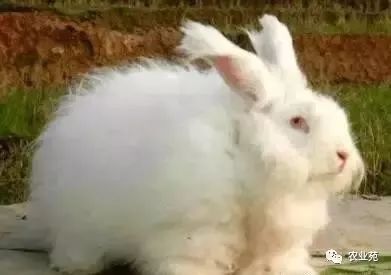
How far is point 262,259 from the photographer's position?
1.99 m

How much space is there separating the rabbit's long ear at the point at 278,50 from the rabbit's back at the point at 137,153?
0.13m

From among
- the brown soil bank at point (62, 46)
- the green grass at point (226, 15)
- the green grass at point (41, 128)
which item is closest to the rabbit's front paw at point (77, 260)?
the green grass at point (41, 128)

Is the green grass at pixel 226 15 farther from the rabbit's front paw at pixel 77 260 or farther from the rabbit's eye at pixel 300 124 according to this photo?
the rabbit's eye at pixel 300 124

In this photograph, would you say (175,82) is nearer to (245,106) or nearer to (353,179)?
(245,106)

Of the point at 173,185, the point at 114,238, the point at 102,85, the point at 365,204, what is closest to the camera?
the point at 173,185

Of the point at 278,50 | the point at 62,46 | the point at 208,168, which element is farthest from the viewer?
the point at 62,46

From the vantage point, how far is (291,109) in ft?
6.26

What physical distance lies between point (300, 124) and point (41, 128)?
119 cm

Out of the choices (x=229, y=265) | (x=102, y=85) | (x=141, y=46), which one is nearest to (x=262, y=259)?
(x=229, y=265)

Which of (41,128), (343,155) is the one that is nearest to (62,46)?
(41,128)

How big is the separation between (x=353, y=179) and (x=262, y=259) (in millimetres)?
260

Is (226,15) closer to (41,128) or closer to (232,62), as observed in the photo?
(41,128)

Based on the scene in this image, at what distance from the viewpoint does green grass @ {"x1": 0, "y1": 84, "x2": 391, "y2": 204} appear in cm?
286

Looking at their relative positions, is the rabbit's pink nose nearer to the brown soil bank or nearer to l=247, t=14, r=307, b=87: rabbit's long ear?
l=247, t=14, r=307, b=87: rabbit's long ear
